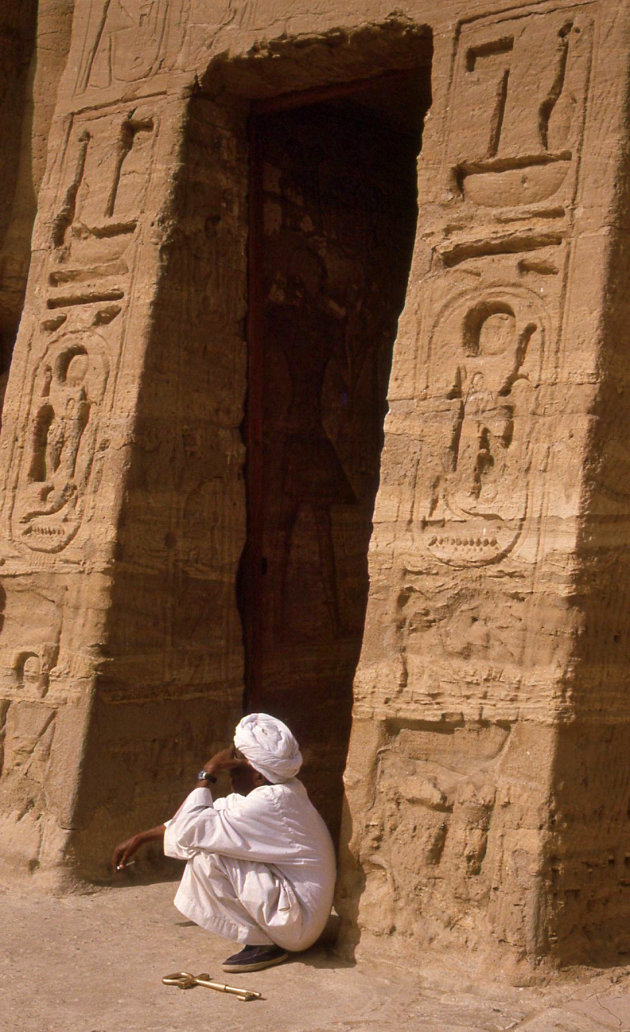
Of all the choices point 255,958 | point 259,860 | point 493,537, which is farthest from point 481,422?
point 255,958

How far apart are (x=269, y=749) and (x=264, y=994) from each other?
0.77 m

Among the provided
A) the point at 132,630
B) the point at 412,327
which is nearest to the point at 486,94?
the point at 412,327

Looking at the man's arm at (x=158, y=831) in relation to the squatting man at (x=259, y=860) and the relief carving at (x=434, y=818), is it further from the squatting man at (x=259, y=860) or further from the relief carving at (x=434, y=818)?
the relief carving at (x=434, y=818)

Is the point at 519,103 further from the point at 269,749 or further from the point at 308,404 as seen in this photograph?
the point at 269,749

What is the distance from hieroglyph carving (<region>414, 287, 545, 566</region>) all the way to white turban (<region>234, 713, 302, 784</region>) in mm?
806

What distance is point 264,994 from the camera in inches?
159

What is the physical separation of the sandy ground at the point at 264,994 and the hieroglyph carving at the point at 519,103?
2.56 metres

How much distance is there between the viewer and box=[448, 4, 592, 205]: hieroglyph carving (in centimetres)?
443

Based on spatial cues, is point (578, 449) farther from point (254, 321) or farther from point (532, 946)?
point (254, 321)

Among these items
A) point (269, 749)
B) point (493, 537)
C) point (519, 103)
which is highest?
point (519, 103)

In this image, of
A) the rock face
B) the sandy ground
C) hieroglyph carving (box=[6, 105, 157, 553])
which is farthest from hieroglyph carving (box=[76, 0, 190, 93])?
the sandy ground

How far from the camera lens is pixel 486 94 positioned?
15.2 feet

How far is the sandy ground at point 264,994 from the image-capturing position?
3801 mm

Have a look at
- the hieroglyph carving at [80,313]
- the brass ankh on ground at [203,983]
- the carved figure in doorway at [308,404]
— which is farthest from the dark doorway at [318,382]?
the brass ankh on ground at [203,983]
